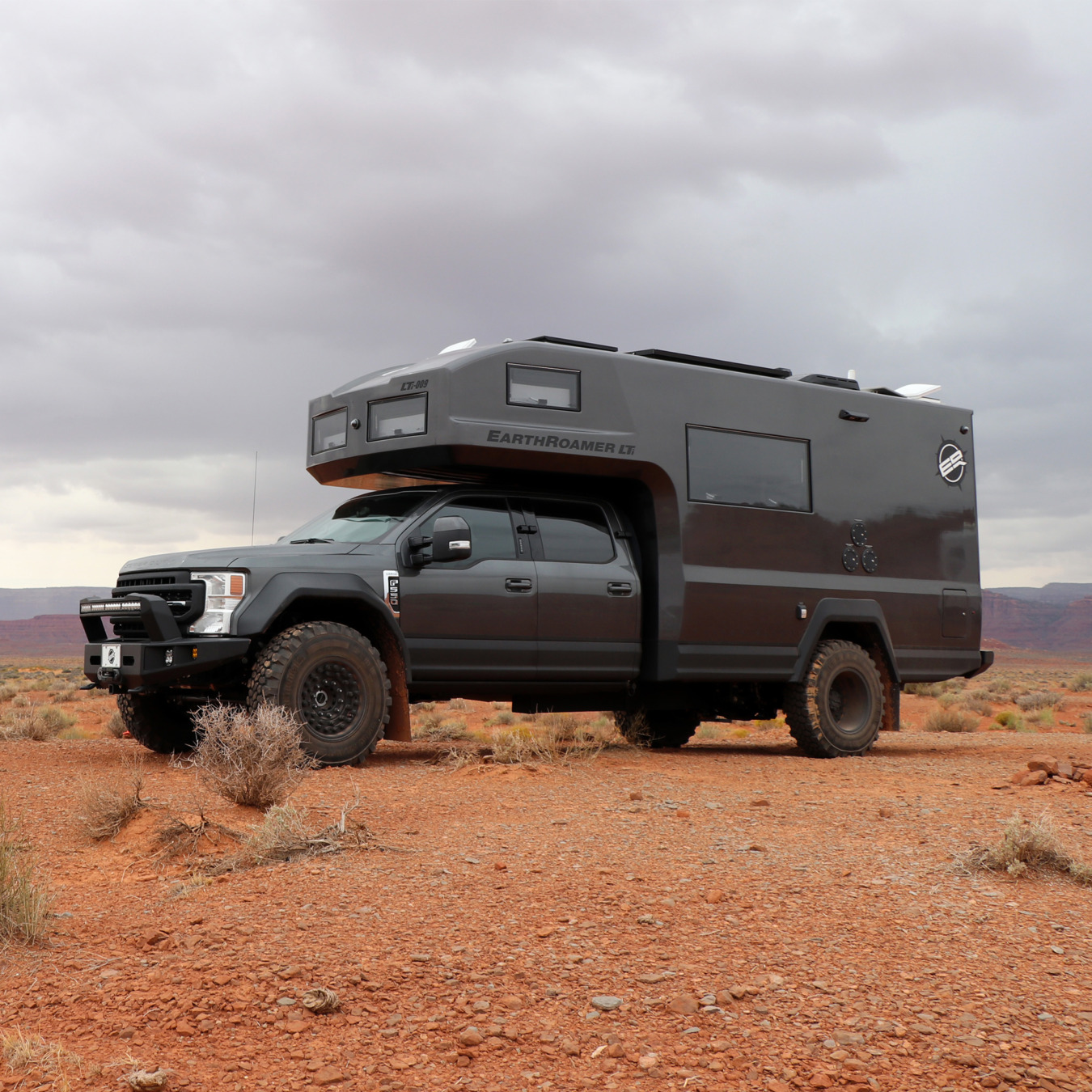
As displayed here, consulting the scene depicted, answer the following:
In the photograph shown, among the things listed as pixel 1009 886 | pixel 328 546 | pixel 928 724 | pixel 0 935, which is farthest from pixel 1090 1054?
pixel 928 724

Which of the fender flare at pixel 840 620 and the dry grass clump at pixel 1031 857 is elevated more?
the fender flare at pixel 840 620

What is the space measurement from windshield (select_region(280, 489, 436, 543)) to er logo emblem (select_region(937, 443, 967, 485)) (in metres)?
5.74

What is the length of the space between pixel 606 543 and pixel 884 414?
362 centimetres

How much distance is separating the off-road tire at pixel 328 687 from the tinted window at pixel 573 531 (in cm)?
188

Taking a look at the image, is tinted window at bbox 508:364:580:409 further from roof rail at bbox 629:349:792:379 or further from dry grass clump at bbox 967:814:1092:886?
dry grass clump at bbox 967:814:1092:886

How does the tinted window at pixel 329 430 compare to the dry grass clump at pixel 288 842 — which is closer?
the dry grass clump at pixel 288 842

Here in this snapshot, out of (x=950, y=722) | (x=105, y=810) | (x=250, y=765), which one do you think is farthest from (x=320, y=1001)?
(x=950, y=722)

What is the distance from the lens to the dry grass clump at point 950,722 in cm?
1850

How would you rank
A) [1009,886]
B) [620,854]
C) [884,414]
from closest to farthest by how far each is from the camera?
1. [1009,886]
2. [620,854]
3. [884,414]

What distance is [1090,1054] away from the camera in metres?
3.08

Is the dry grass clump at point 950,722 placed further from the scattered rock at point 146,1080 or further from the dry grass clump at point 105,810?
the scattered rock at point 146,1080

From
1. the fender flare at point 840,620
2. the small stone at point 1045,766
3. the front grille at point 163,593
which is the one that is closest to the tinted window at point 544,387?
the front grille at point 163,593

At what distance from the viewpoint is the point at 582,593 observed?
9.35 metres

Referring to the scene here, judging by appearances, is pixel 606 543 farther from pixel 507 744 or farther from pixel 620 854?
pixel 620 854
